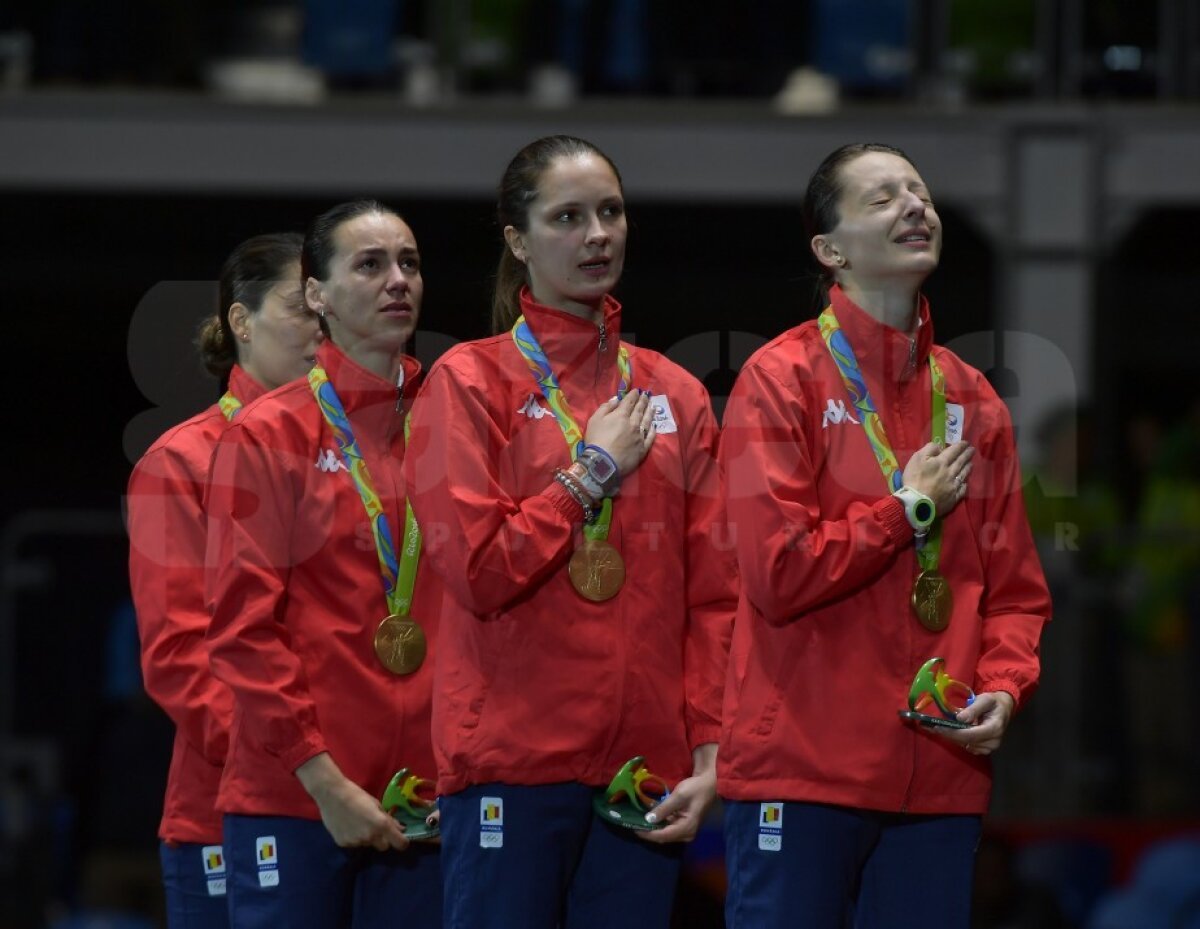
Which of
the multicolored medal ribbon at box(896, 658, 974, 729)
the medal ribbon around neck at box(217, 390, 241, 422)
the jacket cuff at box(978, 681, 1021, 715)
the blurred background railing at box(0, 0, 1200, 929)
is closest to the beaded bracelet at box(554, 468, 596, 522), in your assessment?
the multicolored medal ribbon at box(896, 658, 974, 729)

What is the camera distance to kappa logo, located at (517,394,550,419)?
3.23m

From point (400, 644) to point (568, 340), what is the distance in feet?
1.86

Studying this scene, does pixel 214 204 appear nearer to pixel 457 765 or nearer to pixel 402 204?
pixel 402 204

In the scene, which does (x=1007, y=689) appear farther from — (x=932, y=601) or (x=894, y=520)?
(x=894, y=520)

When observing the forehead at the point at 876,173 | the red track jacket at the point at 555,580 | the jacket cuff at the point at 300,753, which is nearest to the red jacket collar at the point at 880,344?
the forehead at the point at 876,173

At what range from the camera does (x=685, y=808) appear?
123 inches

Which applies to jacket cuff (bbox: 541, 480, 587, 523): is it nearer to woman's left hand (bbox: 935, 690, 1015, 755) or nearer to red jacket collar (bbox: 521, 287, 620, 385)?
red jacket collar (bbox: 521, 287, 620, 385)

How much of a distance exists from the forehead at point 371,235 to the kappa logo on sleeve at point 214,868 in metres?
1.09

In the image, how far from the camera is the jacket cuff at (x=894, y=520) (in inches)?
120

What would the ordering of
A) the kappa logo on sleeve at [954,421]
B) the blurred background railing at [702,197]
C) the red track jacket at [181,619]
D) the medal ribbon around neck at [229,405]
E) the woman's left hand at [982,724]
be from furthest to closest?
the blurred background railing at [702,197] → the medal ribbon around neck at [229,405] → the red track jacket at [181,619] → the kappa logo on sleeve at [954,421] → the woman's left hand at [982,724]

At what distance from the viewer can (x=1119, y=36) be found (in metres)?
8.37

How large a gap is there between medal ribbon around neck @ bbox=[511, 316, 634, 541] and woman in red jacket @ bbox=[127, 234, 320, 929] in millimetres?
711

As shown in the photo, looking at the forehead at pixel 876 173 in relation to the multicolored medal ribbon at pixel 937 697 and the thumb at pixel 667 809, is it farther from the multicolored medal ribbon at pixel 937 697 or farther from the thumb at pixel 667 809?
the thumb at pixel 667 809

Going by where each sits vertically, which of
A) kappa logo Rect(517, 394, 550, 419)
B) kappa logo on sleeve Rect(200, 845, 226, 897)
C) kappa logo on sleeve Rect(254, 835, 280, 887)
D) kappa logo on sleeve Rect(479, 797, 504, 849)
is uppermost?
kappa logo Rect(517, 394, 550, 419)
